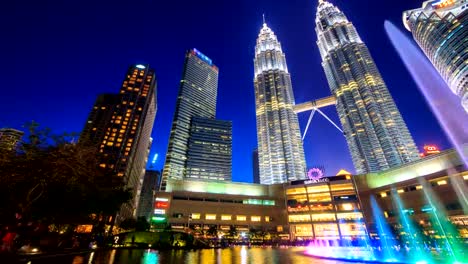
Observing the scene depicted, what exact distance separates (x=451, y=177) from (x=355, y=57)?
110 m

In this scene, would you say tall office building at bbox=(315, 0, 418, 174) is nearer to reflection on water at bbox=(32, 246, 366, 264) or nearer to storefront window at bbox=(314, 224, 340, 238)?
storefront window at bbox=(314, 224, 340, 238)

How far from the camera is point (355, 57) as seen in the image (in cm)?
14800

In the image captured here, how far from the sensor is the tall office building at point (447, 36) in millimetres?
84875

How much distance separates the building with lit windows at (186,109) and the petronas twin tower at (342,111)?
1846 inches

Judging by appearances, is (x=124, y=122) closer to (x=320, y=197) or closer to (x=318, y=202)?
(x=318, y=202)

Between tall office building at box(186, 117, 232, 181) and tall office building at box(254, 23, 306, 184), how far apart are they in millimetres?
25412

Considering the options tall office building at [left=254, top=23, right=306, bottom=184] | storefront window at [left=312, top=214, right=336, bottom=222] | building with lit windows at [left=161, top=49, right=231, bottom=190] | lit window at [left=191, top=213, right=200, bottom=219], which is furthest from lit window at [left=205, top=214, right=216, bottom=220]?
tall office building at [left=254, top=23, right=306, bottom=184]

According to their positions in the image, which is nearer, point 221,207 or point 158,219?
point 158,219

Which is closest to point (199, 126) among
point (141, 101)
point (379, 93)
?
point (141, 101)

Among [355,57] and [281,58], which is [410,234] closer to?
[355,57]

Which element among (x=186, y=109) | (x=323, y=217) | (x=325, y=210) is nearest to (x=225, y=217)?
(x=323, y=217)

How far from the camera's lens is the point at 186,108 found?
17012cm

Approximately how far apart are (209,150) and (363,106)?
106 m

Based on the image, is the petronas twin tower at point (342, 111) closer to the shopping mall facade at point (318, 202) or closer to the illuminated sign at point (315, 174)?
the illuminated sign at point (315, 174)
